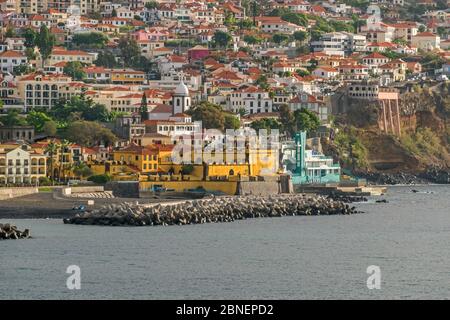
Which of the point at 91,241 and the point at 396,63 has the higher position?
the point at 396,63

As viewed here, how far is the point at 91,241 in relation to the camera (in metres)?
53.8

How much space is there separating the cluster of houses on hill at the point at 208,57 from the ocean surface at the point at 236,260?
19.8 metres

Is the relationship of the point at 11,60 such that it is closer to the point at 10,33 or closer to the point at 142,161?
the point at 10,33

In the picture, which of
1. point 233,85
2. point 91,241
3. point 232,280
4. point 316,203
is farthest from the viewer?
point 233,85

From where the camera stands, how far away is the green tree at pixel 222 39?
386 ft

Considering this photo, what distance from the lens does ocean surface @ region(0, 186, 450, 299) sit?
139ft

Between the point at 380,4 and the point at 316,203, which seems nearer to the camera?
the point at 316,203

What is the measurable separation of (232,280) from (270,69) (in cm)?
6868

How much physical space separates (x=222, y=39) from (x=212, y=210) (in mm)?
53459

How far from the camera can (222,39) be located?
11769cm

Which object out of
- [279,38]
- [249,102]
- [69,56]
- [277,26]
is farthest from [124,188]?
[277,26]
